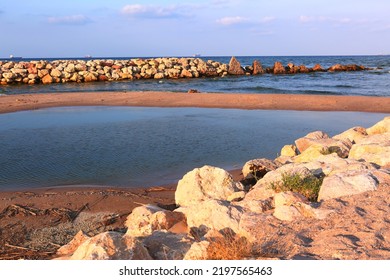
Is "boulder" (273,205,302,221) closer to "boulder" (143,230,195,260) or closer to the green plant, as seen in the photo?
the green plant

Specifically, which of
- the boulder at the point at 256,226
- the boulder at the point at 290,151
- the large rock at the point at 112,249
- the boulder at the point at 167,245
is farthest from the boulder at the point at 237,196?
the boulder at the point at 290,151

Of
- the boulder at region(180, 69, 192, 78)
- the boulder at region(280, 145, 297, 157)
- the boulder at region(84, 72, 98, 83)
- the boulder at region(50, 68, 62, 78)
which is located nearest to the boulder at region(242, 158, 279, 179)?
the boulder at region(280, 145, 297, 157)

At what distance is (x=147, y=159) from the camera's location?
32.6ft

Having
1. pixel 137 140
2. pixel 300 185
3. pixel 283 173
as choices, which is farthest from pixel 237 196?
pixel 137 140

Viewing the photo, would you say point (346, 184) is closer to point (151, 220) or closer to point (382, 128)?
point (151, 220)

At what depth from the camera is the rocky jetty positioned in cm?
397

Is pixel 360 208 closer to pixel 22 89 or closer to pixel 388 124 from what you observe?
pixel 388 124

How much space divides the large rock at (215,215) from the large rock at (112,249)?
1.10m

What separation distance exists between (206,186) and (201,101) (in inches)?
569

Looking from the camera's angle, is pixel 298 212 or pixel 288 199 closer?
pixel 298 212

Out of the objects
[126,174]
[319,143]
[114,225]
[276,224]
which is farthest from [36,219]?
[319,143]

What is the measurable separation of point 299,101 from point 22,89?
16320mm

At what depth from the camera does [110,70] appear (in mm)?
36344

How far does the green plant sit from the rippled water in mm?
2998
